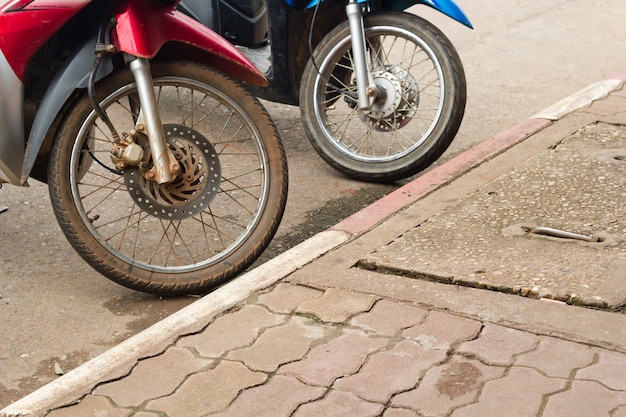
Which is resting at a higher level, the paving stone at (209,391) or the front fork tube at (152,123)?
the front fork tube at (152,123)

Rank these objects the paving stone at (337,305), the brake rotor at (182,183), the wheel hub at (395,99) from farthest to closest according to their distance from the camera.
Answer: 1. the wheel hub at (395,99)
2. the brake rotor at (182,183)
3. the paving stone at (337,305)

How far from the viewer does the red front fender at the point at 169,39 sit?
12.9 ft

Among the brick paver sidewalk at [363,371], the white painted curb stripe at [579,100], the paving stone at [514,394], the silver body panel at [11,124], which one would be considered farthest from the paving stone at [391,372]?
the white painted curb stripe at [579,100]

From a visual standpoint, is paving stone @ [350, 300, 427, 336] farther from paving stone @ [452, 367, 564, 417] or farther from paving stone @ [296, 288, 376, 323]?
paving stone @ [452, 367, 564, 417]

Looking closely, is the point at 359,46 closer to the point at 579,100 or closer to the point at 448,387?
the point at 579,100

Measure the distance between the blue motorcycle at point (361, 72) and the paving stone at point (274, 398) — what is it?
231 centimetres

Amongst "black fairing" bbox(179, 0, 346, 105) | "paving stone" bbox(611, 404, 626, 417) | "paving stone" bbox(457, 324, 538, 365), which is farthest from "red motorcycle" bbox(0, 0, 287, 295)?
"paving stone" bbox(611, 404, 626, 417)

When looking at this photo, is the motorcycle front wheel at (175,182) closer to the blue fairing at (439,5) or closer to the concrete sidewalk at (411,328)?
the concrete sidewalk at (411,328)

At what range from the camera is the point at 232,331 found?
12.1ft

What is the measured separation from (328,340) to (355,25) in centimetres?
221

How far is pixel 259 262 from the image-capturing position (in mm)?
4625

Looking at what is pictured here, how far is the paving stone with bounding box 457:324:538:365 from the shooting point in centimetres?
344

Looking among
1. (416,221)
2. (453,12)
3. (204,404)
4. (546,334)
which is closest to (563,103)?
(453,12)

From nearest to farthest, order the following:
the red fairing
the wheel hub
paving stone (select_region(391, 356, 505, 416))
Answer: paving stone (select_region(391, 356, 505, 416)) < the red fairing < the wheel hub
